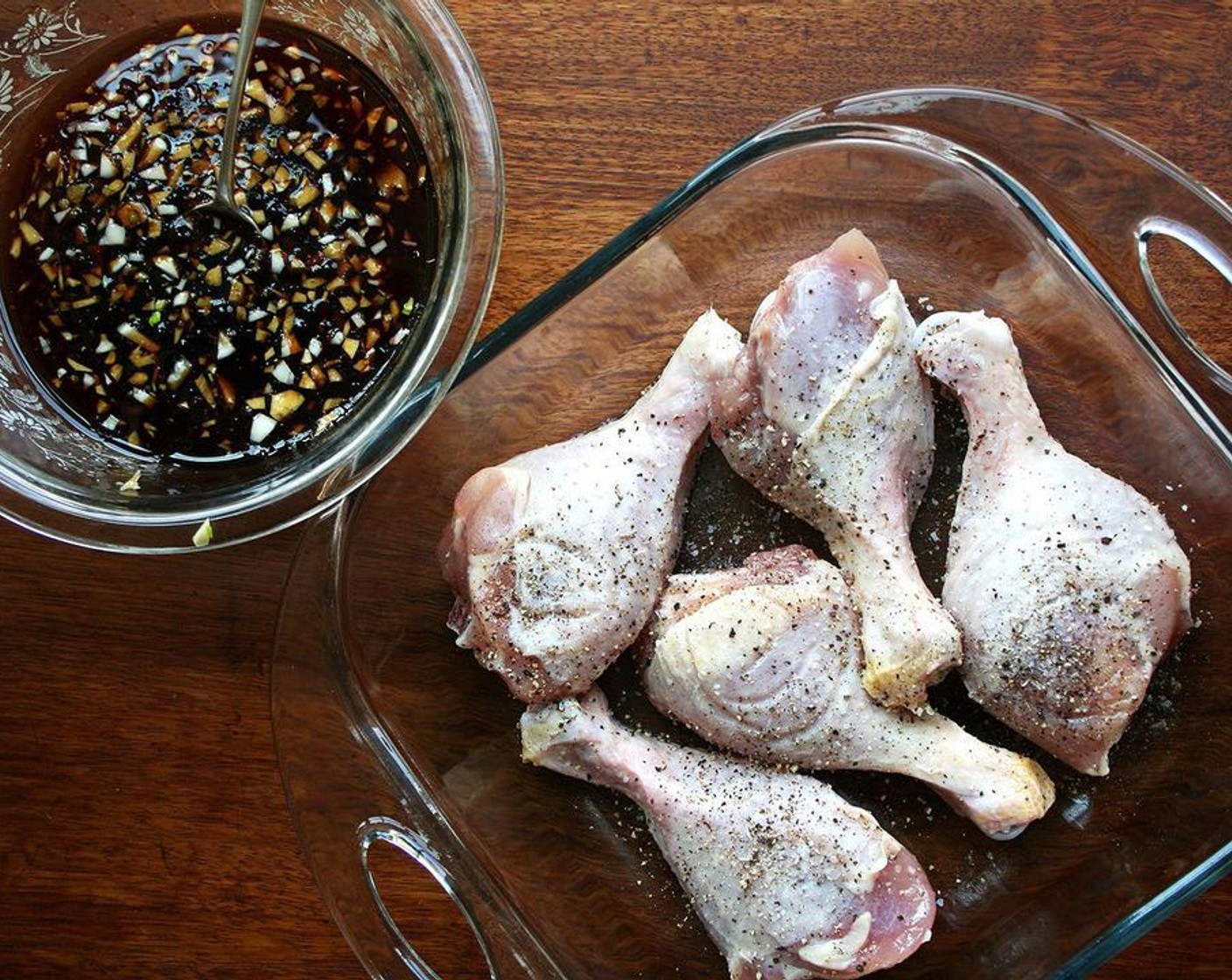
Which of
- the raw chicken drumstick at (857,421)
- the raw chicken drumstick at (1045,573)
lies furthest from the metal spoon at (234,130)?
the raw chicken drumstick at (1045,573)

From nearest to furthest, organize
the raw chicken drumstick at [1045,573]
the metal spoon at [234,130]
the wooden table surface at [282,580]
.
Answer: the metal spoon at [234,130]
the raw chicken drumstick at [1045,573]
the wooden table surface at [282,580]

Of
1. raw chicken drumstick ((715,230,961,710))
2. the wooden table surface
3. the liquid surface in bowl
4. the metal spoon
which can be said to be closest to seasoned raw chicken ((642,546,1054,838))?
raw chicken drumstick ((715,230,961,710))

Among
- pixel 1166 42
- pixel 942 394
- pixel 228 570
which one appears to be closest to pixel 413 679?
pixel 228 570

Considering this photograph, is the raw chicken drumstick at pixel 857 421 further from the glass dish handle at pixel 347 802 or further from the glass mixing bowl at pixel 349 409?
the glass dish handle at pixel 347 802

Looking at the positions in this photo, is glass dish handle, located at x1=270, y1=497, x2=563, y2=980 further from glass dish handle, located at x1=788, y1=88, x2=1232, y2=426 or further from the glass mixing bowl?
glass dish handle, located at x1=788, y1=88, x2=1232, y2=426

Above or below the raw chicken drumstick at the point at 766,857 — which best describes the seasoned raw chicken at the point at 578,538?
above

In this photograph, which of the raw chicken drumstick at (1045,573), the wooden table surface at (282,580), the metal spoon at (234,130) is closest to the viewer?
the metal spoon at (234,130)

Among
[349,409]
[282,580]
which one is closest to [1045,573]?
[349,409]
